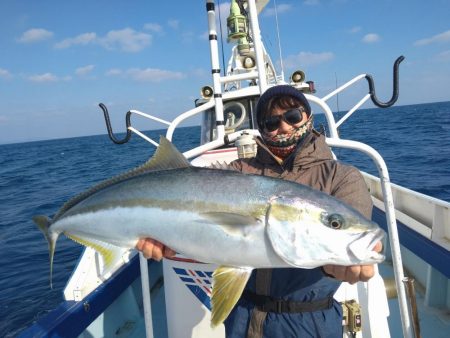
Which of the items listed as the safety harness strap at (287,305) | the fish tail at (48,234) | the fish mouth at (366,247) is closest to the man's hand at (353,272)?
the fish mouth at (366,247)

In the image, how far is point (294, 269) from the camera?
2668mm

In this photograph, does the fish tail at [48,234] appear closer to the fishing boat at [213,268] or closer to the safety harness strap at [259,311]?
the fishing boat at [213,268]

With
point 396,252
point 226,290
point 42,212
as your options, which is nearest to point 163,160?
point 226,290

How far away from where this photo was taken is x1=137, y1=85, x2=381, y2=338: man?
8.60 ft

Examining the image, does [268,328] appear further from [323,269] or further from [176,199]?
[176,199]

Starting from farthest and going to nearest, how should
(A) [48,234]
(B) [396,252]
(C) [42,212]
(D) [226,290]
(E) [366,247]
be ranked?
(C) [42,212]
(B) [396,252]
(A) [48,234]
(D) [226,290]
(E) [366,247]

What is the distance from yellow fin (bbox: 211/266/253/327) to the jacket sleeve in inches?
34.1

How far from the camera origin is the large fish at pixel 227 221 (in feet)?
6.89

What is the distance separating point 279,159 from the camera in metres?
2.88

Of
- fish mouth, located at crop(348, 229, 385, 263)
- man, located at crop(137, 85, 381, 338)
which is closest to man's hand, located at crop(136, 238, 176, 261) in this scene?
man, located at crop(137, 85, 381, 338)

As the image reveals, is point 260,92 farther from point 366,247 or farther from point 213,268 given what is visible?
point 366,247

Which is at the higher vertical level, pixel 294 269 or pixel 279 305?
pixel 294 269

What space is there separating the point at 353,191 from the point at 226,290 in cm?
113

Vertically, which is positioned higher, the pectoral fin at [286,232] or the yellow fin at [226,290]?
the pectoral fin at [286,232]
